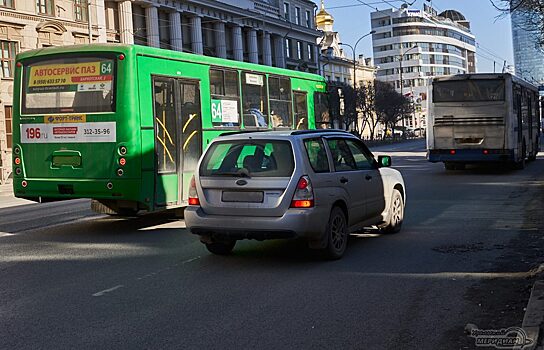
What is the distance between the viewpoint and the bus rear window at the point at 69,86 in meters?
10.9

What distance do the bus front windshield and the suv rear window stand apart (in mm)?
14605

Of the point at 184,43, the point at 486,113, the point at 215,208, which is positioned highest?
the point at 184,43

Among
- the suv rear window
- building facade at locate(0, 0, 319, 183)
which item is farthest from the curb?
building facade at locate(0, 0, 319, 183)

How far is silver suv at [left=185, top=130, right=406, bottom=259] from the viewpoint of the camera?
7.84 m

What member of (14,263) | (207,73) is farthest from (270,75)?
(14,263)

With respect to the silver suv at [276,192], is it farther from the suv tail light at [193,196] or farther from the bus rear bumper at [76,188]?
the bus rear bumper at [76,188]

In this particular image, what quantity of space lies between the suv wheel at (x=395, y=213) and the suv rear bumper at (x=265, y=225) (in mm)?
2457

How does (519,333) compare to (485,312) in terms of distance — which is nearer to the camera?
(519,333)

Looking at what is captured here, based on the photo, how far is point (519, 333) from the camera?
508 centimetres

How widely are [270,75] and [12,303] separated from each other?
9159 millimetres

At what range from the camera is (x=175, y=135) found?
11.8m

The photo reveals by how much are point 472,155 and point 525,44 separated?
696 inches

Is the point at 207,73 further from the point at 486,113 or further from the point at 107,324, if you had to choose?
the point at 486,113

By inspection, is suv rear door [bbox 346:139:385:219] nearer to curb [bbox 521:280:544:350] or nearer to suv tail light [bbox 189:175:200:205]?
suv tail light [bbox 189:175:200:205]
